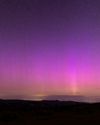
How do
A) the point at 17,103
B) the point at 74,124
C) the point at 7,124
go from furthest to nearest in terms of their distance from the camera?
the point at 17,103
the point at 7,124
the point at 74,124

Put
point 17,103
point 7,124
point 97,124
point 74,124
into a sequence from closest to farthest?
point 97,124
point 74,124
point 7,124
point 17,103

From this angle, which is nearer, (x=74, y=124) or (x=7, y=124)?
(x=74, y=124)

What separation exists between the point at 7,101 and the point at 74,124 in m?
71.7

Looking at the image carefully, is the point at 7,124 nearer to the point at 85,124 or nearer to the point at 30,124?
the point at 30,124

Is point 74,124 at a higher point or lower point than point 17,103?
lower

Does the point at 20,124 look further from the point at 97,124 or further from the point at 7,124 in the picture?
the point at 97,124

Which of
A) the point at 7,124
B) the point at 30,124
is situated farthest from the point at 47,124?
the point at 7,124

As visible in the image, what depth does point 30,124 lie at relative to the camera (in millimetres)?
33000

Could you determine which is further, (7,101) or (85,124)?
(7,101)

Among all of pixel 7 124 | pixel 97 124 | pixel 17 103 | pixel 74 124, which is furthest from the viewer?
pixel 17 103

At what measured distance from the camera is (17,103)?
98.8 m

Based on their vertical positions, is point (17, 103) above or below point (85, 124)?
above

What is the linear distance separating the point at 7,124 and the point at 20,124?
49.4 inches

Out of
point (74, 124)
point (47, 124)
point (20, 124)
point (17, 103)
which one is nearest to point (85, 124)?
point (74, 124)
